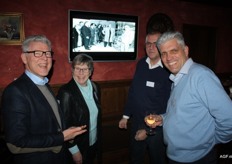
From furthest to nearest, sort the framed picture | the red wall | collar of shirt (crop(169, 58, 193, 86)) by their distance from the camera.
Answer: the red wall
the framed picture
collar of shirt (crop(169, 58, 193, 86))

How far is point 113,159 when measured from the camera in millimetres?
4012

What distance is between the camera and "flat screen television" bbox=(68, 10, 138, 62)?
11.6ft

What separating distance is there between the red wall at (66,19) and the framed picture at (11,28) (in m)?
0.06

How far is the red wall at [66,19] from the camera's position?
314 cm

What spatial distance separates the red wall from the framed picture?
0.06 metres

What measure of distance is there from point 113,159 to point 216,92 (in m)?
2.89

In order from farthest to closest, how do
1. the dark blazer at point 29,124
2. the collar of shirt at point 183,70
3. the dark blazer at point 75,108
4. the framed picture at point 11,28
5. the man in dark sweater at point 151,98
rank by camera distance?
the framed picture at point 11,28
the man in dark sweater at point 151,98
the dark blazer at point 75,108
the collar of shirt at point 183,70
the dark blazer at point 29,124

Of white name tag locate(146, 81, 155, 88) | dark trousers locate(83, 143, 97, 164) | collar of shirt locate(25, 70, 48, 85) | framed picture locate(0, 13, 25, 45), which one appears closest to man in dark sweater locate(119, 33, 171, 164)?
white name tag locate(146, 81, 155, 88)

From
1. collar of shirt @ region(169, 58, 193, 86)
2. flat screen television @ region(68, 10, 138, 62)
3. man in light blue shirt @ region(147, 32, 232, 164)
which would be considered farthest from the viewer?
flat screen television @ region(68, 10, 138, 62)

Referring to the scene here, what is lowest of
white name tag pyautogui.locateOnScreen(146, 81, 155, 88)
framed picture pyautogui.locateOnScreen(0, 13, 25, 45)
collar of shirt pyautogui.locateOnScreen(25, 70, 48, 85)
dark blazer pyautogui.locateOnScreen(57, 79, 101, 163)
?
dark blazer pyautogui.locateOnScreen(57, 79, 101, 163)

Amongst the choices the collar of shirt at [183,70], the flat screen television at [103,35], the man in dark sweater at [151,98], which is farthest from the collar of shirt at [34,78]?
the flat screen television at [103,35]

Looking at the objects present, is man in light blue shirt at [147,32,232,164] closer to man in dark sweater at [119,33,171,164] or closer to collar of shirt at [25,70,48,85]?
man in dark sweater at [119,33,171,164]

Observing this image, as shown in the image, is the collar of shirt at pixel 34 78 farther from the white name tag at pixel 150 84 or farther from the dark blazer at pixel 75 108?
the white name tag at pixel 150 84

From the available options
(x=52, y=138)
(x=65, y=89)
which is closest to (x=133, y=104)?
(x=65, y=89)
